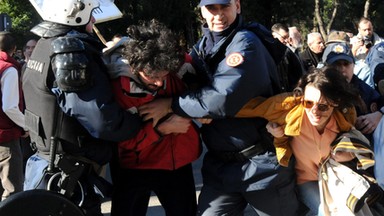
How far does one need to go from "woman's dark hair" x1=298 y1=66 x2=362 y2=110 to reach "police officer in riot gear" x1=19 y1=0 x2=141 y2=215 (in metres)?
1.01

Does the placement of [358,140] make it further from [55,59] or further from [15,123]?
[15,123]

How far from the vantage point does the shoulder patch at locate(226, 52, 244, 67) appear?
2553mm

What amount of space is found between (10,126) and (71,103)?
7.39 feet

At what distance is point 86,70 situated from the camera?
2451mm

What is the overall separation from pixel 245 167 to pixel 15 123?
99.9 inches

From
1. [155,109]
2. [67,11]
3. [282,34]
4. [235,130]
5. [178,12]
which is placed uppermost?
[67,11]

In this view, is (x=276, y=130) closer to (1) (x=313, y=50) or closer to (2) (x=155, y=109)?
(2) (x=155, y=109)

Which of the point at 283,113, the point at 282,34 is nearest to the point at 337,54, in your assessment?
the point at 283,113

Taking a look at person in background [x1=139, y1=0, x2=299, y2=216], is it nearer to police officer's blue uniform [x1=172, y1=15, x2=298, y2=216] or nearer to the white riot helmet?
police officer's blue uniform [x1=172, y1=15, x2=298, y2=216]

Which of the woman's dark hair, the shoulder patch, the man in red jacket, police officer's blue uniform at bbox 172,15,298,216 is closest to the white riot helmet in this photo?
the man in red jacket

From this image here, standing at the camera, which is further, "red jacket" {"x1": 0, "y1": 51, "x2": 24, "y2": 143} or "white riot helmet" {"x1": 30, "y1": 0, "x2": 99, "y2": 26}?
"red jacket" {"x1": 0, "y1": 51, "x2": 24, "y2": 143}

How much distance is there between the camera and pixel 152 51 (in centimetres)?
256

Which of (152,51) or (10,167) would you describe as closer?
(152,51)

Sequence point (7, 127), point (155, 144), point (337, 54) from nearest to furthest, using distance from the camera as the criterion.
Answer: point (155, 144) → point (337, 54) → point (7, 127)
